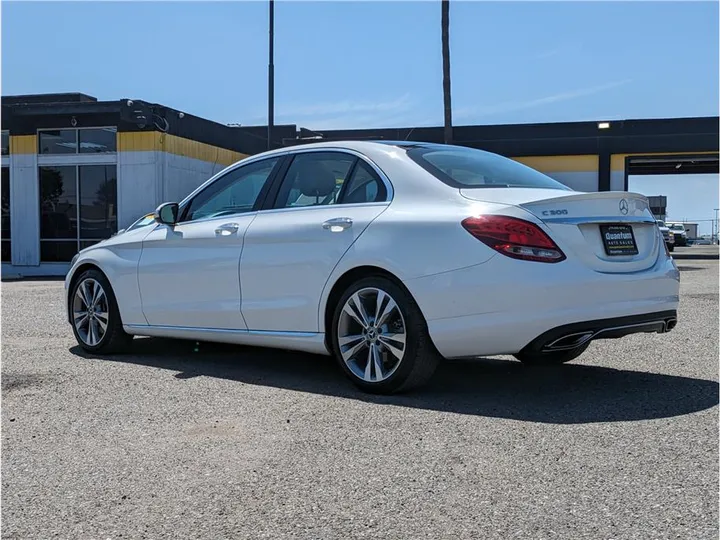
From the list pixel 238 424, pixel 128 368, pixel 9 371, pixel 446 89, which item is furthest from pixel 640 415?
pixel 446 89

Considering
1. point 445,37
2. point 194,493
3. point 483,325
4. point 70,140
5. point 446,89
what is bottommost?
point 194,493

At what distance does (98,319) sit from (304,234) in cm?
236

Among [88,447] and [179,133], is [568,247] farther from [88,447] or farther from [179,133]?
[179,133]

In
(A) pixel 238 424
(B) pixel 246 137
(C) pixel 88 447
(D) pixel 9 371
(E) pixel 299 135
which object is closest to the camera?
(C) pixel 88 447

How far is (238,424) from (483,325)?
57.1 inches

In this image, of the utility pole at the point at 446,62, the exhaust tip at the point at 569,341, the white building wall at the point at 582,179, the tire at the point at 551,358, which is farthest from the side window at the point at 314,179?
the white building wall at the point at 582,179

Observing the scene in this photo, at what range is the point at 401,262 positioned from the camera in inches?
191

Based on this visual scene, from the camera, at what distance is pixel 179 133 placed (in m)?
22.4

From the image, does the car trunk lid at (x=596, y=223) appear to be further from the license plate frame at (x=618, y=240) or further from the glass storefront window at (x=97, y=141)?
the glass storefront window at (x=97, y=141)

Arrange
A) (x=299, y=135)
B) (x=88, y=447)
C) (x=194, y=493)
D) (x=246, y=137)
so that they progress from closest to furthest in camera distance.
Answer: (x=194, y=493) < (x=88, y=447) < (x=246, y=137) < (x=299, y=135)

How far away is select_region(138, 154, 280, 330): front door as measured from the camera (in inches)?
231

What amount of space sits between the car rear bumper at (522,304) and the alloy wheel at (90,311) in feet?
10.2

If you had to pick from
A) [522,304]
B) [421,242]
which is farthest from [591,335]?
[421,242]

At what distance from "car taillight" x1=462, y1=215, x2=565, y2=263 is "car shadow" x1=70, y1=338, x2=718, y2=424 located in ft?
2.85
